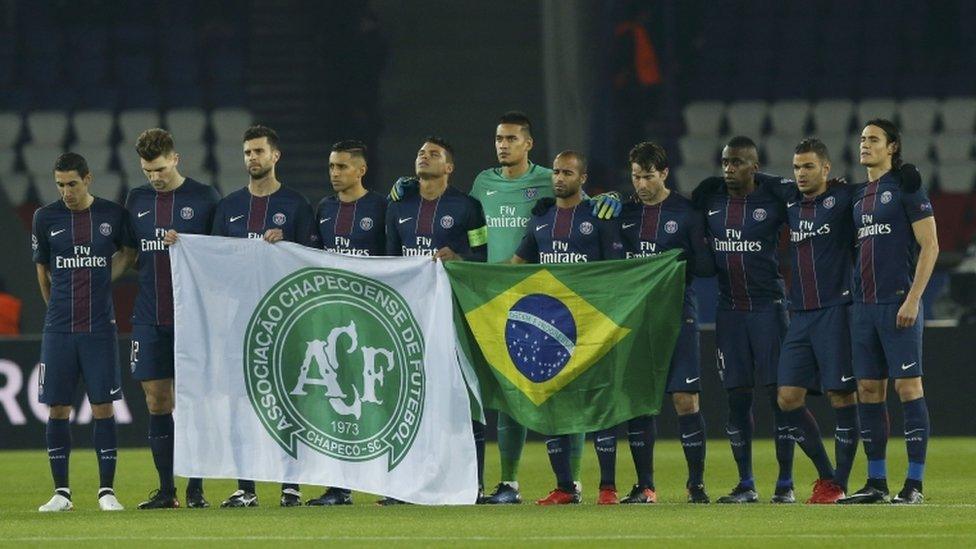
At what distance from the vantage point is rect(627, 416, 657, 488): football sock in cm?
1030

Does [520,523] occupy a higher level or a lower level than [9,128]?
lower

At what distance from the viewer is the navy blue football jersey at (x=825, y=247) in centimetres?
1018

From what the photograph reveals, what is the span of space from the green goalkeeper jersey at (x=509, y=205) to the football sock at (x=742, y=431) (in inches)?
57.9

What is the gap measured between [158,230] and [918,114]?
43.5ft


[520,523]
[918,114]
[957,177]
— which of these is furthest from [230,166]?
[520,523]

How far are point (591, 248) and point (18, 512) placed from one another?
329 cm

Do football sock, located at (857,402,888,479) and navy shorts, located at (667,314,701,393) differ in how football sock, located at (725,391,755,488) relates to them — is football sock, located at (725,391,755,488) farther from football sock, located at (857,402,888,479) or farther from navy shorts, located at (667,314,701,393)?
football sock, located at (857,402,888,479)

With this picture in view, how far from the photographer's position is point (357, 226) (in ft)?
35.1

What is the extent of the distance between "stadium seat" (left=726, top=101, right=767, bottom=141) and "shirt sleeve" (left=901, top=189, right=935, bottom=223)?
12.0 meters

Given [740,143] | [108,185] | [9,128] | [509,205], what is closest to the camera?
[740,143]

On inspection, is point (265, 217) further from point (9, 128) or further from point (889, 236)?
point (9, 128)

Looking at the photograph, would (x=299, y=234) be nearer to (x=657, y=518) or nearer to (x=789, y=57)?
(x=657, y=518)

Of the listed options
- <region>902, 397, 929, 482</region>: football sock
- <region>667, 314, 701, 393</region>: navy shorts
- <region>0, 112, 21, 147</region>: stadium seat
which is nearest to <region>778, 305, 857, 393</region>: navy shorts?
<region>902, 397, 929, 482</region>: football sock

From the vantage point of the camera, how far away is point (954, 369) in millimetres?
15031
